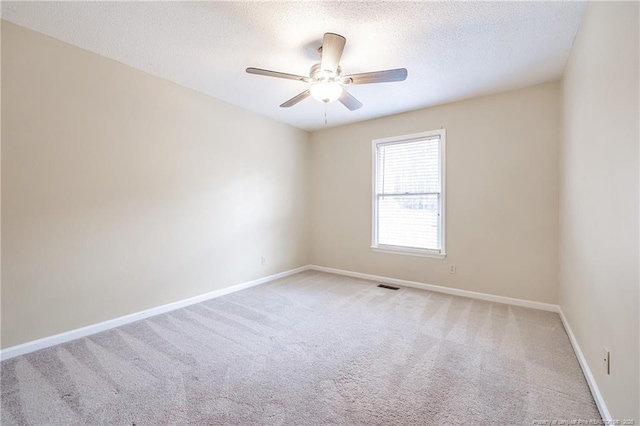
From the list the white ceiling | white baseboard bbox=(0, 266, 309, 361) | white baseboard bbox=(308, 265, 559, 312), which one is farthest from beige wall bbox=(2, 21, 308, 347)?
white baseboard bbox=(308, 265, 559, 312)

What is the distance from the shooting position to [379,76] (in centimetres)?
222

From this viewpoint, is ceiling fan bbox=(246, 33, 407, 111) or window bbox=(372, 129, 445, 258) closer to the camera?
ceiling fan bbox=(246, 33, 407, 111)

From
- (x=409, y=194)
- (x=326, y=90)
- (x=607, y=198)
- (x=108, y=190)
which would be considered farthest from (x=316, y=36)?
(x=409, y=194)

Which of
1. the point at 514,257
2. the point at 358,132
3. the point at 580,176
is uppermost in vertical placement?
the point at 358,132

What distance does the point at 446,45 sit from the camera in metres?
2.41

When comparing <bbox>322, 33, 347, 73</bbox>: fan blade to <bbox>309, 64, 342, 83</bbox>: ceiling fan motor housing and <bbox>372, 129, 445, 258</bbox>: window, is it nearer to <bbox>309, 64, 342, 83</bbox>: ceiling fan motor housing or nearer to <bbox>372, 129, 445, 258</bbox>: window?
<bbox>309, 64, 342, 83</bbox>: ceiling fan motor housing

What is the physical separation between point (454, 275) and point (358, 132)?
105 inches

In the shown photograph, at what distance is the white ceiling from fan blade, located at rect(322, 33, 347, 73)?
0.21 metres

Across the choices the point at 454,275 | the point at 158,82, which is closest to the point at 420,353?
the point at 454,275

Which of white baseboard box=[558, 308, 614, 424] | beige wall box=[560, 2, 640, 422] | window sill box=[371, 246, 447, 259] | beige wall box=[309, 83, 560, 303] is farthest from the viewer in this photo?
window sill box=[371, 246, 447, 259]

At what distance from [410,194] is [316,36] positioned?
2.61m

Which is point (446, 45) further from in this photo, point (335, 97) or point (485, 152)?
point (485, 152)

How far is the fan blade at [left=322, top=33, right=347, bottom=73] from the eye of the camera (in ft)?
6.44

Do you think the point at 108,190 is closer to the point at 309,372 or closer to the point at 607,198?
the point at 309,372
